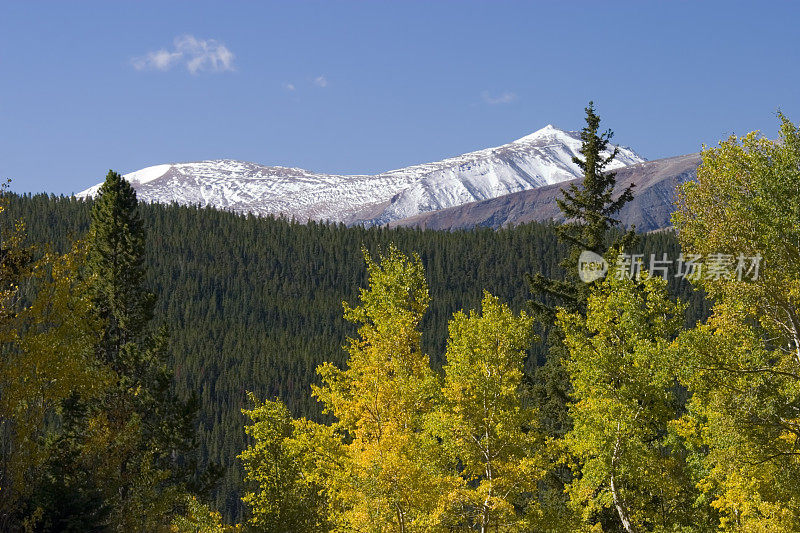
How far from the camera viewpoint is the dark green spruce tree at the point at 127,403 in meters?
29.4

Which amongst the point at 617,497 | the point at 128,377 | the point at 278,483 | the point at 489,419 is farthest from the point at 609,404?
the point at 128,377

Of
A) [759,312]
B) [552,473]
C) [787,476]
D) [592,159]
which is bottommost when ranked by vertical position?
[552,473]

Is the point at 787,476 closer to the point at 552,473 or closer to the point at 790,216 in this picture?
the point at 790,216

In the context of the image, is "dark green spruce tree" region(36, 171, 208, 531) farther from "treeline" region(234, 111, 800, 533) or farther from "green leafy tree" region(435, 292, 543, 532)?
"green leafy tree" region(435, 292, 543, 532)

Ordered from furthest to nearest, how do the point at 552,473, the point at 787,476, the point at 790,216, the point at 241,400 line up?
1. the point at 241,400
2. the point at 552,473
3. the point at 787,476
4. the point at 790,216

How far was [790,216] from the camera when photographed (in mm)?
18312

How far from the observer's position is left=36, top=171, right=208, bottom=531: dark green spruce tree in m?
29.4

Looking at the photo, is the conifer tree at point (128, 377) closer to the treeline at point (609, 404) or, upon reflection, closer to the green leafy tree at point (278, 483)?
the green leafy tree at point (278, 483)

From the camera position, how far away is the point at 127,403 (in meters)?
32.8

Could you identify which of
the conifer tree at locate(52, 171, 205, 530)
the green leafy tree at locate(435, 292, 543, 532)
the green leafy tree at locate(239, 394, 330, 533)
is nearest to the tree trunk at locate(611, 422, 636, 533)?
the green leafy tree at locate(435, 292, 543, 532)

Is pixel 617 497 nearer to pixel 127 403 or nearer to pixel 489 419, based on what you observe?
pixel 489 419

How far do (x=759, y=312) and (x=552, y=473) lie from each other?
11.8m

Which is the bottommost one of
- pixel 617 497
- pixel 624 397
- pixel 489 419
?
pixel 617 497

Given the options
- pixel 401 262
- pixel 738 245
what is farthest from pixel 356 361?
pixel 738 245
